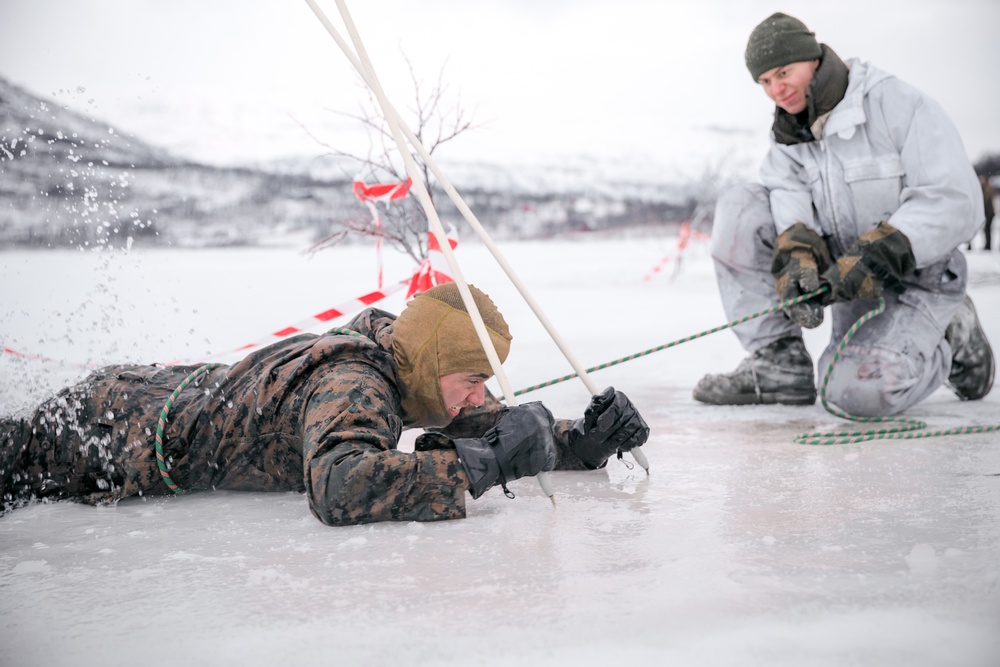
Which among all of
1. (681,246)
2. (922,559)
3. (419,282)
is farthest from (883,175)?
(681,246)

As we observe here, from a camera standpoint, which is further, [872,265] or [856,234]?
[856,234]

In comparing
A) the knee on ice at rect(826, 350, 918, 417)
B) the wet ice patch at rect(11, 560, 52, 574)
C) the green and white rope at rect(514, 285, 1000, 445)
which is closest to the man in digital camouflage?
the wet ice patch at rect(11, 560, 52, 574)

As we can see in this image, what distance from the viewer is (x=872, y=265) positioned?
284cm

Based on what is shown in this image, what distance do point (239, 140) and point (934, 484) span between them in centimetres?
945

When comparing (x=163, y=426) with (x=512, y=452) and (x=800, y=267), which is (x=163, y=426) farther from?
(x=800, y=267)

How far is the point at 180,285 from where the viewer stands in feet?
25.3

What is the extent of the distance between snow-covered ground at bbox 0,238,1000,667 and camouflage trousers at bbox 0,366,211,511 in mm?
70

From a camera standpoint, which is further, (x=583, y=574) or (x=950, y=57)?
(x=950, y=57)

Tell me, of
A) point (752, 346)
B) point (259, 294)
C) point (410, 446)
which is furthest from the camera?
point (259, 294)

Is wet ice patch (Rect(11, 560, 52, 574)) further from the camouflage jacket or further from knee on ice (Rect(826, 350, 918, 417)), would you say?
knee on ice (Rect(826, 350, 918, 417))

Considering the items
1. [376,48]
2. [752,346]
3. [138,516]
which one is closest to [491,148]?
[376,48]

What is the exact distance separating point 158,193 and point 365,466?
8625mm

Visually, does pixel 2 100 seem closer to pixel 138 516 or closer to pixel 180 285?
pixel 180 285

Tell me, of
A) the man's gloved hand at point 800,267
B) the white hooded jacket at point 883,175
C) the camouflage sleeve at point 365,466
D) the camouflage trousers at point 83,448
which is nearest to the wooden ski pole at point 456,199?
the camouflage sleeve at point 365,466
